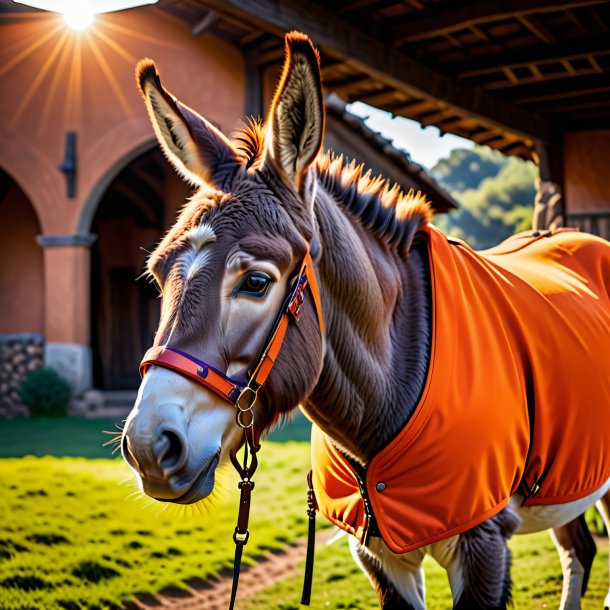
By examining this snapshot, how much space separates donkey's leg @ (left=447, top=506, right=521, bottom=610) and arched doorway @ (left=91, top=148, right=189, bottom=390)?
11.2 metres

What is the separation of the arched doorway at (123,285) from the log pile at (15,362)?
1950 millimetres

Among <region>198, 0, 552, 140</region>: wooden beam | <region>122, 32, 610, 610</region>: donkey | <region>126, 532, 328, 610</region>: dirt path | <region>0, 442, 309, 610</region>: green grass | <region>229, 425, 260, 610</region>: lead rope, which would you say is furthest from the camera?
<region>198, 0, 552, 140</region>: wooden beam

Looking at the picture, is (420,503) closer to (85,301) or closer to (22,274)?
(85,301)

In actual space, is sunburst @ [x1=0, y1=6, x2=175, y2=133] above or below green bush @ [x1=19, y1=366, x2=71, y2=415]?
above

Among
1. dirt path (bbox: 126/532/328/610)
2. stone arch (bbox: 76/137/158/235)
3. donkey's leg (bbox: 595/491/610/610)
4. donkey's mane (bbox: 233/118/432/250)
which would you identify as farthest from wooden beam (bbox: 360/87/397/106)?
donkey's mane (bbox: 233/118/432/250)

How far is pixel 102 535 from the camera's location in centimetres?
441

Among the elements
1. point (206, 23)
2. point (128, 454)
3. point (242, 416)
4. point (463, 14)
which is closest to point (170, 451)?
point (128, 454)

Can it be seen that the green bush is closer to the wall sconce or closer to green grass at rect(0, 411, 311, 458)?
green grass at rect(0, 411, 311, 458)

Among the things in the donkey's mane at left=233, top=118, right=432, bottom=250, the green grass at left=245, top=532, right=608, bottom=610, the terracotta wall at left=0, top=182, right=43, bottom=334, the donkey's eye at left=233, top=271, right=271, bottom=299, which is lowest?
the green grass at left=245, top=532, right=608, bottom=610

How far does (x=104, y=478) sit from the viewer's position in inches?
230

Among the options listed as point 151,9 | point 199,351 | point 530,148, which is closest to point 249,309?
point 199,351

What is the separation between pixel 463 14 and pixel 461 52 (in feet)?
3.45

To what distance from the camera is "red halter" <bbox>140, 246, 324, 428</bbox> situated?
150 centimetres

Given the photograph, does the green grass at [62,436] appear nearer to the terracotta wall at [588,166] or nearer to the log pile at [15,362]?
the log pile at [15,362]
